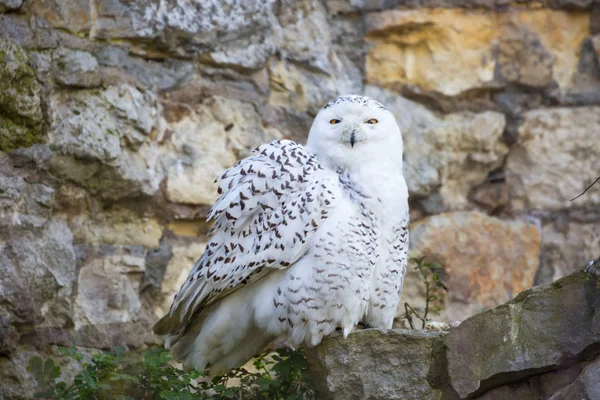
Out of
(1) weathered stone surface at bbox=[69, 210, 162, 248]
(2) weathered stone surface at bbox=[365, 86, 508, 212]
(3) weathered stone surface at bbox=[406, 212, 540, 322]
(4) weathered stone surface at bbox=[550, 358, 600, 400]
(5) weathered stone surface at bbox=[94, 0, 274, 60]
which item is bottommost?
(3) weathered stone surface at bbox=[406, 212, 540, 322]

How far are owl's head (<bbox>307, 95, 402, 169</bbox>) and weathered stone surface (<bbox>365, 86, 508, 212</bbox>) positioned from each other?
962 mm

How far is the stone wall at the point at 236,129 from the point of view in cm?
325

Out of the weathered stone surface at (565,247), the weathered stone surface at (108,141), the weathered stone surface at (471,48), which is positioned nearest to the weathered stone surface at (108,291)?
the weathered stone surface at (108,141)

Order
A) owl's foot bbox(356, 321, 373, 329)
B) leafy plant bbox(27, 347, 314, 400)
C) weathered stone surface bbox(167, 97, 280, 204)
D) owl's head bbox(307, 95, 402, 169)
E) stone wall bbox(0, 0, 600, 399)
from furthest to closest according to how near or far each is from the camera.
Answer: weathered stone surface bbox(167, 97, 280, 204) < stone wall bbox(0, 0, 600, 399) < owl's foot bbox(356, 321, 373, 329) < owl's head bbox(307, 95, 402, 169) < leafy plant bbox(27, 347, 314, 400)

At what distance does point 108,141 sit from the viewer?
341cm

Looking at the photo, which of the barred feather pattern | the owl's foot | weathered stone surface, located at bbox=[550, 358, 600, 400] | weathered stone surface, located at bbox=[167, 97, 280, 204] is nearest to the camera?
weathered stone surface, located at bbox=[550, 358, 600, 400]

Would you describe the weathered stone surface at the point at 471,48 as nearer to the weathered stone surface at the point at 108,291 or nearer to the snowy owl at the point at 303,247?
the snowy owl at the point at 303,247

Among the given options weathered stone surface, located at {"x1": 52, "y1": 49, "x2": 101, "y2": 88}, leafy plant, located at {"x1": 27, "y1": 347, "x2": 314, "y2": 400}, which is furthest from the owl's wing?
weathered stone surface, located at {"x1": 52, "y1": 49, "x2": 101, "y2": 88}

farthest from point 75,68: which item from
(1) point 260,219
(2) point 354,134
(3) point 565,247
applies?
(3) point 565,247

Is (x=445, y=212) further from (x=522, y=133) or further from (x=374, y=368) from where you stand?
(x=374, y=368)

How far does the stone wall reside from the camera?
3250 mm

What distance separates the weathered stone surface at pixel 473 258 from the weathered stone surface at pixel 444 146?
0.40 feet

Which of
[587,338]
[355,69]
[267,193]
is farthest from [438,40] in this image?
[587,338]

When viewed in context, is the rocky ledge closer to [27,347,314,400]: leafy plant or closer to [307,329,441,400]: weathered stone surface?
[307,329,441,400]: weathered stone surface
